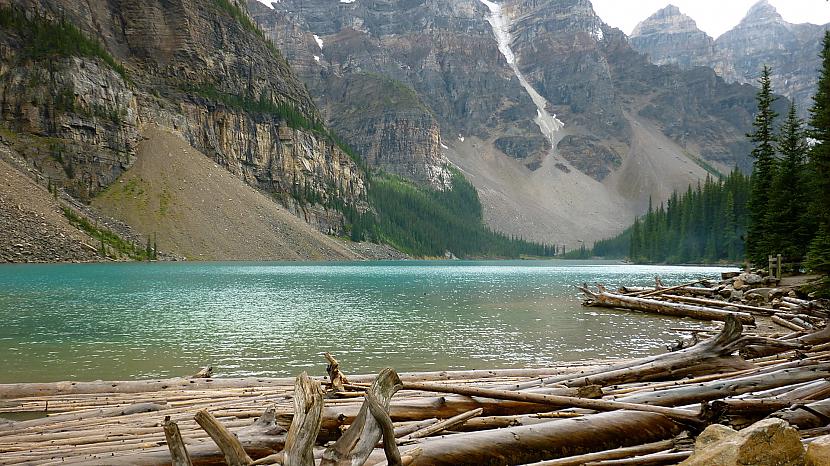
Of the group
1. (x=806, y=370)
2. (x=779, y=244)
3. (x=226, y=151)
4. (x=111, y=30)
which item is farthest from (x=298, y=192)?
(x=806, y=370)

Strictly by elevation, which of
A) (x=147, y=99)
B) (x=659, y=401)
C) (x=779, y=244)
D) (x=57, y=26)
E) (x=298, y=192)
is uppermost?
(x=57, y=26)

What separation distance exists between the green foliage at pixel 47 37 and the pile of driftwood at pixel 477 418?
165 meters

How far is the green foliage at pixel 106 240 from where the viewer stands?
351ft

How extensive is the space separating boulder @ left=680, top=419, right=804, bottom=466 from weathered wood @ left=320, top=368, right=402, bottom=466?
8.51 ft

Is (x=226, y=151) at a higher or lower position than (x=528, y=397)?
higher

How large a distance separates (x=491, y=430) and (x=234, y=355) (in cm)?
1711

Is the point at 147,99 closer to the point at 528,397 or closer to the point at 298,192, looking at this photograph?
the point at 298,192

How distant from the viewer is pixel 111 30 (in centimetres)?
17150

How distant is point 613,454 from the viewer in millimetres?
5469

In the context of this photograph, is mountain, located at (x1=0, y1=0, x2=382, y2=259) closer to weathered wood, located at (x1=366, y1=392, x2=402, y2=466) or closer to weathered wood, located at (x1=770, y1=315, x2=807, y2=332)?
weathered wood, located at (x1=770, y1=315, x2=807, y2=332)

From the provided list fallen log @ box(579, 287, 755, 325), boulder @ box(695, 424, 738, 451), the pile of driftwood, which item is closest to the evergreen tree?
fallen log @ box(579, 287, 755, 325)

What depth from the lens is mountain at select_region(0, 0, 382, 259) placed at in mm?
128875

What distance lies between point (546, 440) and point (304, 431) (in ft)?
9.83

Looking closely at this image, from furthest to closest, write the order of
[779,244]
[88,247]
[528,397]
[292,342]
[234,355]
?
[88,247], [779,244], [292,342], [234,355], [528,397]
